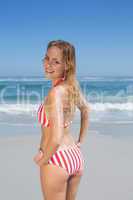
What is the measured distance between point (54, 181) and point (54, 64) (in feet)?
2.26

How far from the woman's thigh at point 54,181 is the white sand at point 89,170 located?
5.76 ft

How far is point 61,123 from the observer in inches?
91.0

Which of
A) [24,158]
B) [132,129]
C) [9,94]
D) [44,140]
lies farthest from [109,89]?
[44,140]

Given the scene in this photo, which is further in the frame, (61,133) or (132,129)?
(132,129)

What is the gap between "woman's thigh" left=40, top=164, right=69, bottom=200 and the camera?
2426 millimetres

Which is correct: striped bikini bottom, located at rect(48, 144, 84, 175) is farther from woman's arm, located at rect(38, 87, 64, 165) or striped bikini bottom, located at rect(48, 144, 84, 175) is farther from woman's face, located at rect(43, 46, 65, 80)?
woman's face, located at rect(43, 46, 65, 80)

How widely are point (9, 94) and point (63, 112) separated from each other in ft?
62.0

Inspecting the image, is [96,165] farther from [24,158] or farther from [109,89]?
[109,89]

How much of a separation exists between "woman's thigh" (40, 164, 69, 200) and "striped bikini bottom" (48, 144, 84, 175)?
3cm

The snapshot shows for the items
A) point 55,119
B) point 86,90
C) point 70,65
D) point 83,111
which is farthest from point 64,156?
point 86,90

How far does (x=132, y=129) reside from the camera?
816cm

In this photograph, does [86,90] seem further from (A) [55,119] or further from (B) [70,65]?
(A) [55,119]

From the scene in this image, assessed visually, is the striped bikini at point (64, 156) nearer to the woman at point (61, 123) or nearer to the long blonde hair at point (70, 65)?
the woman at point (61, 123)

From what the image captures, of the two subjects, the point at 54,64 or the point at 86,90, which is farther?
the point at 86,90
